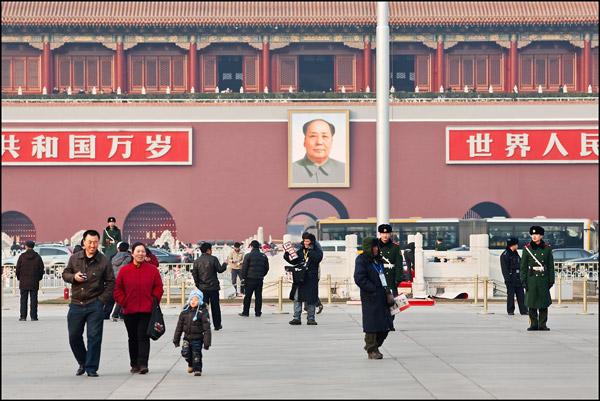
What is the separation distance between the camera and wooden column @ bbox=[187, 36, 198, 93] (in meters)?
42.4

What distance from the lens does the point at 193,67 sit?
140 feet

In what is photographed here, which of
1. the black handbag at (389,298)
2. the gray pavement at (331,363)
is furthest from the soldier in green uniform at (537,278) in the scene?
the black handbag at (389,298)

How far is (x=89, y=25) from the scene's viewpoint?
4134cm

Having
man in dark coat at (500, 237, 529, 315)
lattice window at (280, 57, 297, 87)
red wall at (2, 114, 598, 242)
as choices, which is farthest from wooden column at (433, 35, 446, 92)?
man in dark coat at (500, 237, 529, 315)

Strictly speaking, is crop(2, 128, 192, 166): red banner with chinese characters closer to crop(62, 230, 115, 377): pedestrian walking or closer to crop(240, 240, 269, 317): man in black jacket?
crop(240, 240, 269, 317): man in black jacket

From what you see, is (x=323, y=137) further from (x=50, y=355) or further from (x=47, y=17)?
(x=50, y=355)

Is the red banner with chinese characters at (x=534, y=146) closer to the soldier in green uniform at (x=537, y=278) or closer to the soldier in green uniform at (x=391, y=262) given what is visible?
the soldier in green uniform at (x=537, y=278)

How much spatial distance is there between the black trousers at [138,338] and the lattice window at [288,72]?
33.4 meters

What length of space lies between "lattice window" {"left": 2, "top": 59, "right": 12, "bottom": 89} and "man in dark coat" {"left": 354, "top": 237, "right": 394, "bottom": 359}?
3460cm

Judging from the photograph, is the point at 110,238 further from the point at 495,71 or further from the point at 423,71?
the point at 495,71

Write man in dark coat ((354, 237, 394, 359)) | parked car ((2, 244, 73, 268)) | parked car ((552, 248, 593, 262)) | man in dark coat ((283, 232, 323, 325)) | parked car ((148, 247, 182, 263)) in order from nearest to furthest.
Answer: man in dark coat ((354, 237, 394, 359)), man in dark coat ((283, 232, 323, 325)), parked car ((2, 244, 73, 268)), parked car ((148, 247, 182, 263)), parked car ((552, 248, 593, 262))

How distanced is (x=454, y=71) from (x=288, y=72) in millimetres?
6887

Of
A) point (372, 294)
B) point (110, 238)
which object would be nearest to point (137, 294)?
point (372, 294)

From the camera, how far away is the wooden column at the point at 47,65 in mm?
42344
